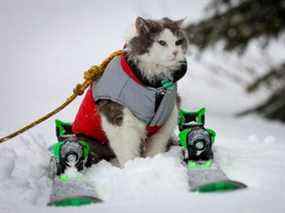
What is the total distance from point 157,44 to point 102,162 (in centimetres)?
84

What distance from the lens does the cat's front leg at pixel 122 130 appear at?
3.17m

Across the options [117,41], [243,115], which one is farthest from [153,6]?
[243,115]

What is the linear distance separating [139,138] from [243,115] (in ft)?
17.7

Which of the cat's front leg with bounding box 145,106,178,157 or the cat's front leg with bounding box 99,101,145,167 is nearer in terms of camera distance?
the cat's front leg with bounding box 99,101,145,167

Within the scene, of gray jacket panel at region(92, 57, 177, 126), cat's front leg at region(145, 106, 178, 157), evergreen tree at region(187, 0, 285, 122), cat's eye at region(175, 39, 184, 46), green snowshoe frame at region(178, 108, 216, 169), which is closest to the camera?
green snowshoe frame at region(178, 108, 216, 169)

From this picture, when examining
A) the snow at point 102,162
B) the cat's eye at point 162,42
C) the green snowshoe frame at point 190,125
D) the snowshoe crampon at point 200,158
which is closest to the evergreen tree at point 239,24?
the snow at point 102,162

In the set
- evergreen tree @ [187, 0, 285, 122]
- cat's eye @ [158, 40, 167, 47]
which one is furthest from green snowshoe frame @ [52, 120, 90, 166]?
evergreen tree @ [187, 0, 285, 122]

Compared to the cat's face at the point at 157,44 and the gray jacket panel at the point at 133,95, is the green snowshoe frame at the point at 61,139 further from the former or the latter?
the cat's face at the point at 157,44

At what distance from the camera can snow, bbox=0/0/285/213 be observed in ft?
8.37

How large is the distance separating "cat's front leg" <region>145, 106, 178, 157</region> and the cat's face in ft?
1.26

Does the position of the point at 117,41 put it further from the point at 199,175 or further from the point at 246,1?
the point at 199,175

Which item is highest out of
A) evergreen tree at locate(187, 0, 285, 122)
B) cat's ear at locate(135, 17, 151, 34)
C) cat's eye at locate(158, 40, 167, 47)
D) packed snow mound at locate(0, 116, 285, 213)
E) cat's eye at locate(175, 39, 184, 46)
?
evergreen tree at locate(187, 0, 285, 122)

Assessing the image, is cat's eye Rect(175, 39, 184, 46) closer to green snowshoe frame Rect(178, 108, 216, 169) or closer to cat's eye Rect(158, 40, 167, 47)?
cat's eye Rect(158, 40, 167, 47)

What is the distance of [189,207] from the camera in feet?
8.00
